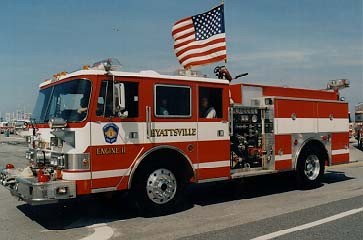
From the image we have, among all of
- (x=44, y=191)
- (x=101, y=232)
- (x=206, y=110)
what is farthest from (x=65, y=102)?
(x=206, y=110)

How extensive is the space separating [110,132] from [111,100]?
1.67ft

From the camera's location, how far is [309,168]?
10656mm

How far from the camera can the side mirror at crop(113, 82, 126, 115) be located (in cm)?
692

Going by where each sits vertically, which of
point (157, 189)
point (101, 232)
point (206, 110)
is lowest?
point (101, 232)

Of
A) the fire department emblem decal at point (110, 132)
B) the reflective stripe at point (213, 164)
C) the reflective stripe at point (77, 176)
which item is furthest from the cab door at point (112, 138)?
the reflective stripe at point (213, 164)

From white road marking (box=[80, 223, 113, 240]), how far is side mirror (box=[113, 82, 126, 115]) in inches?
70.0

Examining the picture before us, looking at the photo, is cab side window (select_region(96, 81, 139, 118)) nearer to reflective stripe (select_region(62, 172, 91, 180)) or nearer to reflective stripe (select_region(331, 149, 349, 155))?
reflective stripe (select_region(62, 172, 91, 180))

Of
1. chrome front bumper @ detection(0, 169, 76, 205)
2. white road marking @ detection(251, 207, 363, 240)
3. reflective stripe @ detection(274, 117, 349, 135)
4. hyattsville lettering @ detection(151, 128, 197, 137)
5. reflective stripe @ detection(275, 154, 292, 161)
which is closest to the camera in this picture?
white road marking @ detection(251, 207, 363, 240)

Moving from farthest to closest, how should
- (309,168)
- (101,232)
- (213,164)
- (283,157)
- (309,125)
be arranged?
(309,168)
(309,125)
(283,157)
(213,164)
(101,232)

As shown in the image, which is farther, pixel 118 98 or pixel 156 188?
pixel 156 188

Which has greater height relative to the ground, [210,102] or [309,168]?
[210,102]

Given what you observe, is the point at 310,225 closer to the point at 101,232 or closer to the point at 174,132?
the point at 174,132

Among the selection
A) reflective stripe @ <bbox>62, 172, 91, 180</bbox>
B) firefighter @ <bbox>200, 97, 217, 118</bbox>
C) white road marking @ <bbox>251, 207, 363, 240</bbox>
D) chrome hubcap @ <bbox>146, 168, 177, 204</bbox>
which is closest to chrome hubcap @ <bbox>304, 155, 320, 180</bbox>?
white road marking @ <bbox>251, 207, 363, 240</bbox>

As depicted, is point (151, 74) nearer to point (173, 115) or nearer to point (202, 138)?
point (173, 115)
